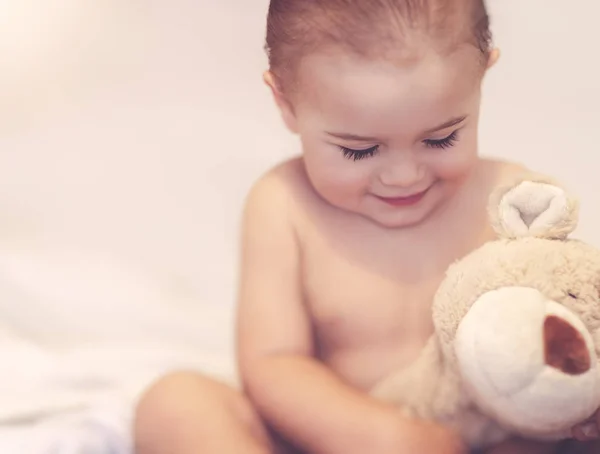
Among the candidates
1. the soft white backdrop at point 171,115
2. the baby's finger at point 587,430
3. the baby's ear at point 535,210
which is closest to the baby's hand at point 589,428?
the baby's finger at point 587,430

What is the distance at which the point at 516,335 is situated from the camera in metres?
0.51

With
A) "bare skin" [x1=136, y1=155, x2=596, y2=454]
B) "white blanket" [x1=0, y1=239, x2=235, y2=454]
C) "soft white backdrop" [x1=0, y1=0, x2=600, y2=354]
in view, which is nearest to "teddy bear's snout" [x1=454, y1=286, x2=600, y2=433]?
"bare skin" [x1=136, y1=155, x2=596, y2=454]

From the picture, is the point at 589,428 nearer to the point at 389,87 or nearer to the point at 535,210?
the point at 535,210

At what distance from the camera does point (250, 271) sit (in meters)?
0.67

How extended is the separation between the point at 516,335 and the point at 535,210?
0.37 feet

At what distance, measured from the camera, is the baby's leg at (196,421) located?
1.91 ft

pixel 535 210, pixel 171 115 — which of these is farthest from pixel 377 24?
pixel 171 115

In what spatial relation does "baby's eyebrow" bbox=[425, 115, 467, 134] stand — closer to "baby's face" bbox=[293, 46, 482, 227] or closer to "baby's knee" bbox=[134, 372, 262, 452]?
"baby's face" bbox=[293, 46, 482, 227]

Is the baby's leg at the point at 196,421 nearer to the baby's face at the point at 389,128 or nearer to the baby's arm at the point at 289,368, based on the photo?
the baby's arm at the point at 289,368

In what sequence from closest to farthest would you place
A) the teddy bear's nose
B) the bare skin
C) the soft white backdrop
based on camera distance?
the teddy bear's nose
the bare skin
the soft white backdrop

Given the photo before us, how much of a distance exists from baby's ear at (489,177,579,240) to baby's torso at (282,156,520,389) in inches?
3.6

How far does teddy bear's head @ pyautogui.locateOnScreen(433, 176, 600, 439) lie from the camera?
0.51 meters

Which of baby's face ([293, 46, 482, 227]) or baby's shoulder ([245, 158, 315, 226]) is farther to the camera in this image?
baby's shoulder ([245, 158, 315, 226])

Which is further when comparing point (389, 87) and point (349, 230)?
point (349, 230)
